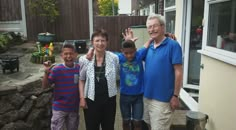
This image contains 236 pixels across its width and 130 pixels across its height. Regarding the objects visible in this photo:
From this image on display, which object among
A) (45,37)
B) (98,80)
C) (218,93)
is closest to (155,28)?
(98,80)

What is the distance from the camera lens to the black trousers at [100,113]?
212cm

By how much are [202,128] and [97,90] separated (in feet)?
5.18

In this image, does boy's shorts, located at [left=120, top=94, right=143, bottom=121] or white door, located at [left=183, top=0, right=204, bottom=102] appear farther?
white door, located at [left=183, top=0, right=204, bottom=102]

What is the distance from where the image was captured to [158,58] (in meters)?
1.98

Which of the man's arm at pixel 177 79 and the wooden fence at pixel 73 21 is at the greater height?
the wooden fence at pixel 73 21

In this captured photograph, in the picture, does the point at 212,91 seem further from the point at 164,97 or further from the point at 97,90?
the point at 97,90

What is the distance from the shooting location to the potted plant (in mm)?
7230

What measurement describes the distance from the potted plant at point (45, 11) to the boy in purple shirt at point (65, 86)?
5.16 m

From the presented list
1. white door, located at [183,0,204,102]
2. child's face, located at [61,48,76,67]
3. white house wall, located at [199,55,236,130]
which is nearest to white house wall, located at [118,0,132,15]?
white door, located at [183,0,204,102]

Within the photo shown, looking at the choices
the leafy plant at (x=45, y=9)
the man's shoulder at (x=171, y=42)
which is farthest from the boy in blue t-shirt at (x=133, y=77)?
the leafy plant at (x=45, y=9)

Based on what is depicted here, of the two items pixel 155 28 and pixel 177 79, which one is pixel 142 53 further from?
pixel 177 79

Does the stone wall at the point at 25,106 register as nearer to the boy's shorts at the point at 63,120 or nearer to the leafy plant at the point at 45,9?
the boy's shorts at the point at 63,120

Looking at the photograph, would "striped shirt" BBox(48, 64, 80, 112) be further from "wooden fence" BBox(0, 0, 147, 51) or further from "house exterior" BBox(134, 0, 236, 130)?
"wooden fence" BBox(0, 0, 147, 51)

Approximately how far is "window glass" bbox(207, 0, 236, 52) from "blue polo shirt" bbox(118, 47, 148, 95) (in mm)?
978
